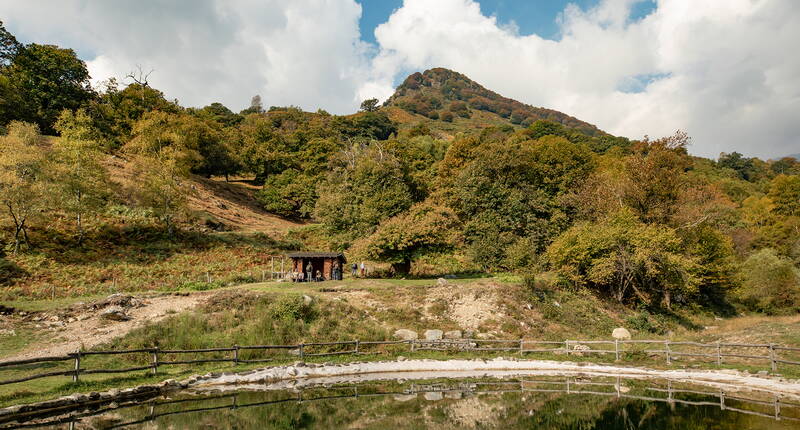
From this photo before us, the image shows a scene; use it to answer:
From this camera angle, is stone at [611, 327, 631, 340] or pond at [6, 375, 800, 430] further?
stone at [611, 327, 631, 340]

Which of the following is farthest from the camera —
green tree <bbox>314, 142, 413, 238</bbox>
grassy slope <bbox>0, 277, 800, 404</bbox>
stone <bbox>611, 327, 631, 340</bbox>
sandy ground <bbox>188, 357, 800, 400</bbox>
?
green tree <bbox>314, 142, 413, 238</bbox>

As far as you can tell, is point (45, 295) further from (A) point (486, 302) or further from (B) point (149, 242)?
(A) point (486, 302)

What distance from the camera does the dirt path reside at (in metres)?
20.7

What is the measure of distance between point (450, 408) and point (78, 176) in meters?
38.9

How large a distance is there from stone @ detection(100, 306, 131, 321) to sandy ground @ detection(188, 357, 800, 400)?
850 cm

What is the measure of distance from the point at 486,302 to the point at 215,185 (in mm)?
53093

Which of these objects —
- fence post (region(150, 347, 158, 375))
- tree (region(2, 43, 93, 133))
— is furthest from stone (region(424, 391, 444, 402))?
tree (region(2, 43, 93, 133))

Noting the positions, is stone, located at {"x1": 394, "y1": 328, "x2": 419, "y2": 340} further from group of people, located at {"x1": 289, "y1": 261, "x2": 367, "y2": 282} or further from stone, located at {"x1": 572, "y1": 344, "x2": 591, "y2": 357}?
group of people, located at {"x1": 289, "y1": 261, "x2": 367, "y2": 282}

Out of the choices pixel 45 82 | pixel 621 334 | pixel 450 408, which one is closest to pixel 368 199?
pixel 621 334

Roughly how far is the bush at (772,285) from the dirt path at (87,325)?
48568 mm

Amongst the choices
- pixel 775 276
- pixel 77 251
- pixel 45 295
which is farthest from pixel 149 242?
pixel 775 276

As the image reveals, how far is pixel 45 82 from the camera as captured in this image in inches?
2448

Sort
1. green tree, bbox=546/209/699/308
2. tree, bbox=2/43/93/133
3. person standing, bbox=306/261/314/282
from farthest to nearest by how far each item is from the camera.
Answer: tree, bbox=2/43/93/133 < person standing, bbox=306/261/314/282 < green tree, bbox=546/209/699/308

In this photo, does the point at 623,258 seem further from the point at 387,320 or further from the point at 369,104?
the point at 369,104
